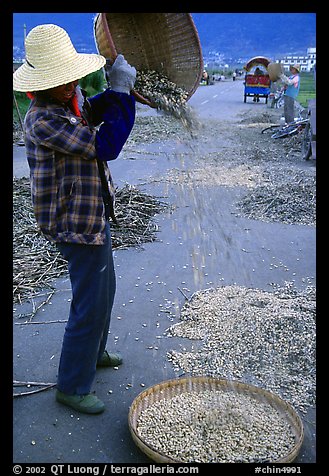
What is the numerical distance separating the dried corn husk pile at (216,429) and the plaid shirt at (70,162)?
32.9 inches

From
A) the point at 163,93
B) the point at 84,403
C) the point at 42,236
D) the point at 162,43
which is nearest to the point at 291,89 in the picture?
the point at 42,236

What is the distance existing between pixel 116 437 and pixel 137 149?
300 inches

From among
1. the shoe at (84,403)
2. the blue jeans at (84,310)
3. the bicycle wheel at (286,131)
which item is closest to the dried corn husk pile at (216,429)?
the shoe at (84,403)

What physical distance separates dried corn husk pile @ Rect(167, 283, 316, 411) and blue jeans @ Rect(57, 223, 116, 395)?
61 cm

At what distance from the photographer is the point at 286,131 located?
1109 cm

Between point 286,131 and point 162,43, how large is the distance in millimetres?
8422

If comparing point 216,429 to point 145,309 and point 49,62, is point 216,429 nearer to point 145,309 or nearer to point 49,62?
point 145,309

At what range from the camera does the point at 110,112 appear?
227 cm

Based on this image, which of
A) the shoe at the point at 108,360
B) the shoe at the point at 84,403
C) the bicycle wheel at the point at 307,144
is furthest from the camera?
the bicycle wheel at the point at 307,144

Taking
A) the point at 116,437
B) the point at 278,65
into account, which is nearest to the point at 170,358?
the point at 116,437

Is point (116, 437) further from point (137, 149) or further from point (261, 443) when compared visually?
point (137, 149)

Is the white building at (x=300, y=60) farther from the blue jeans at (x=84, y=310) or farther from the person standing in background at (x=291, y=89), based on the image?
the blue jeans at (x=84, y=310)

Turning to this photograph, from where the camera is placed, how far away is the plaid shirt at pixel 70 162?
2141 millimetres
